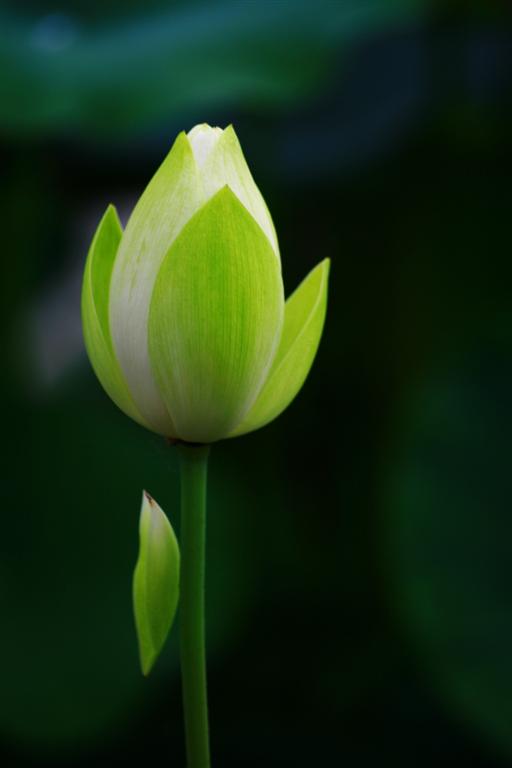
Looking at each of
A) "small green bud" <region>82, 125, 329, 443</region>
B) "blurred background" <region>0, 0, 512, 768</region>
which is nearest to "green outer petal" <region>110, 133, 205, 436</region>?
"small green bud" <region>82, 125, 329, 443</region>

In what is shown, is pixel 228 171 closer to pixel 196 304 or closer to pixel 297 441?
pixel 196 304

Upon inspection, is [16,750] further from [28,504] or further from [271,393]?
[271,393]

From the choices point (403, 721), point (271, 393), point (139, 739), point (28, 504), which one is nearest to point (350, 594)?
point (403, 721)

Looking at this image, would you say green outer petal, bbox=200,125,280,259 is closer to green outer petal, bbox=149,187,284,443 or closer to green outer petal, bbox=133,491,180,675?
green outer petal, bbox=149,187,284,443

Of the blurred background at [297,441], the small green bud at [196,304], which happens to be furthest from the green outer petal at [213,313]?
the blurred background at [297,441]

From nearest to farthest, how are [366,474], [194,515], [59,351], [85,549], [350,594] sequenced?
[194,515], [85,549], [350,594], [366,474], [59,351]

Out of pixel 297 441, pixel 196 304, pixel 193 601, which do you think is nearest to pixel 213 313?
pixel 196 304
